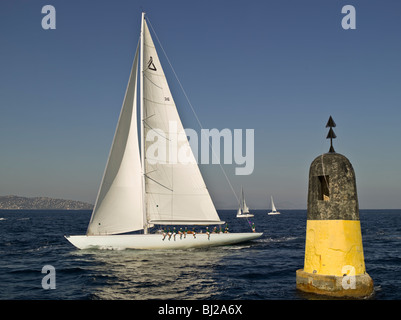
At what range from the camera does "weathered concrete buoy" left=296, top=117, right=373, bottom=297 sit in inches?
475

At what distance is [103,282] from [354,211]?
13.0 metres

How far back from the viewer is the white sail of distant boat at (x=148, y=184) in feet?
99.6

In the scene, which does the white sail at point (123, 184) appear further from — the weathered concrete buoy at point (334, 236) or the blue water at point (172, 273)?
the weathered concrete buoy at point (334, 236)

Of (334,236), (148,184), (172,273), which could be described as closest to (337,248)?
(334,236)

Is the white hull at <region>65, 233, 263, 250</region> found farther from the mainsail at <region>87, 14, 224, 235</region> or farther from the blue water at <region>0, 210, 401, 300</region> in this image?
the mainsail at <region>87, 14, 224, 235</region>

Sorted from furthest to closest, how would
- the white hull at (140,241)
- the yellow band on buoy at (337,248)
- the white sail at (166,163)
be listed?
the white sail at (166,163) < the white hull at (140,241) < the yellow band on buoy at (337,248)

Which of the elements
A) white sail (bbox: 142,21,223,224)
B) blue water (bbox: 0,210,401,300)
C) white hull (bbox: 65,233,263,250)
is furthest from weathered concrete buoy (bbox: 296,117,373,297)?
white sail (bbox: 142,21,223,224)

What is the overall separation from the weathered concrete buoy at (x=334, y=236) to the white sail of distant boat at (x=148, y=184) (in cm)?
1893

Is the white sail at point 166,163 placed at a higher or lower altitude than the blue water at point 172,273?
higher

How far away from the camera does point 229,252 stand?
29.9 m

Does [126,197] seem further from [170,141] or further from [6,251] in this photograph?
[6,251]

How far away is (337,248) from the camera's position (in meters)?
12.0

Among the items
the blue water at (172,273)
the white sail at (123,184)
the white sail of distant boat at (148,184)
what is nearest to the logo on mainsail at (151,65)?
the white sail of distant boat at (148,184)

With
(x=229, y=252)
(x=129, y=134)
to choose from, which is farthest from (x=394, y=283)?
(x=129, y=134)
